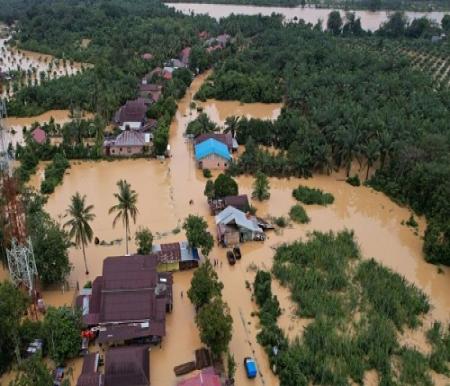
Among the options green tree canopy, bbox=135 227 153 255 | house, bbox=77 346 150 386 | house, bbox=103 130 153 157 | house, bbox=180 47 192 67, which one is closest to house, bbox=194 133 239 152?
house, bbox=103 130 153 157

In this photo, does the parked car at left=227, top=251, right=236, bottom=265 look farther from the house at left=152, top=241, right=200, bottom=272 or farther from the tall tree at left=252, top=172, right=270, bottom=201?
the tall tree at left=252, top=172, right=270, bottom=201

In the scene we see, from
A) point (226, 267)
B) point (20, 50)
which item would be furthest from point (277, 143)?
point (20, 50)

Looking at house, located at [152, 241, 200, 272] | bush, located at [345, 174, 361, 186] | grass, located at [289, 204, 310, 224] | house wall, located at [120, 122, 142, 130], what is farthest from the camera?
house wall, located at [120, 122, 142, 130]

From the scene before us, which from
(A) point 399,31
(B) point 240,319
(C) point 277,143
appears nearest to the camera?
(B) point 240,319

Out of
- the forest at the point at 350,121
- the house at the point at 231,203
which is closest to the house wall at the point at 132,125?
the forest at the point at 350,121

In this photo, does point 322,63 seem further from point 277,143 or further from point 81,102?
point 81,102

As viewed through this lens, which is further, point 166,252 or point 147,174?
point 147,174

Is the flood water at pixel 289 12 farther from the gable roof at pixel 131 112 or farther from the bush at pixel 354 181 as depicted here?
the bush at pixel 354 181

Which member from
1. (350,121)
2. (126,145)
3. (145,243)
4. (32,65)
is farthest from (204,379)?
(32,65)
